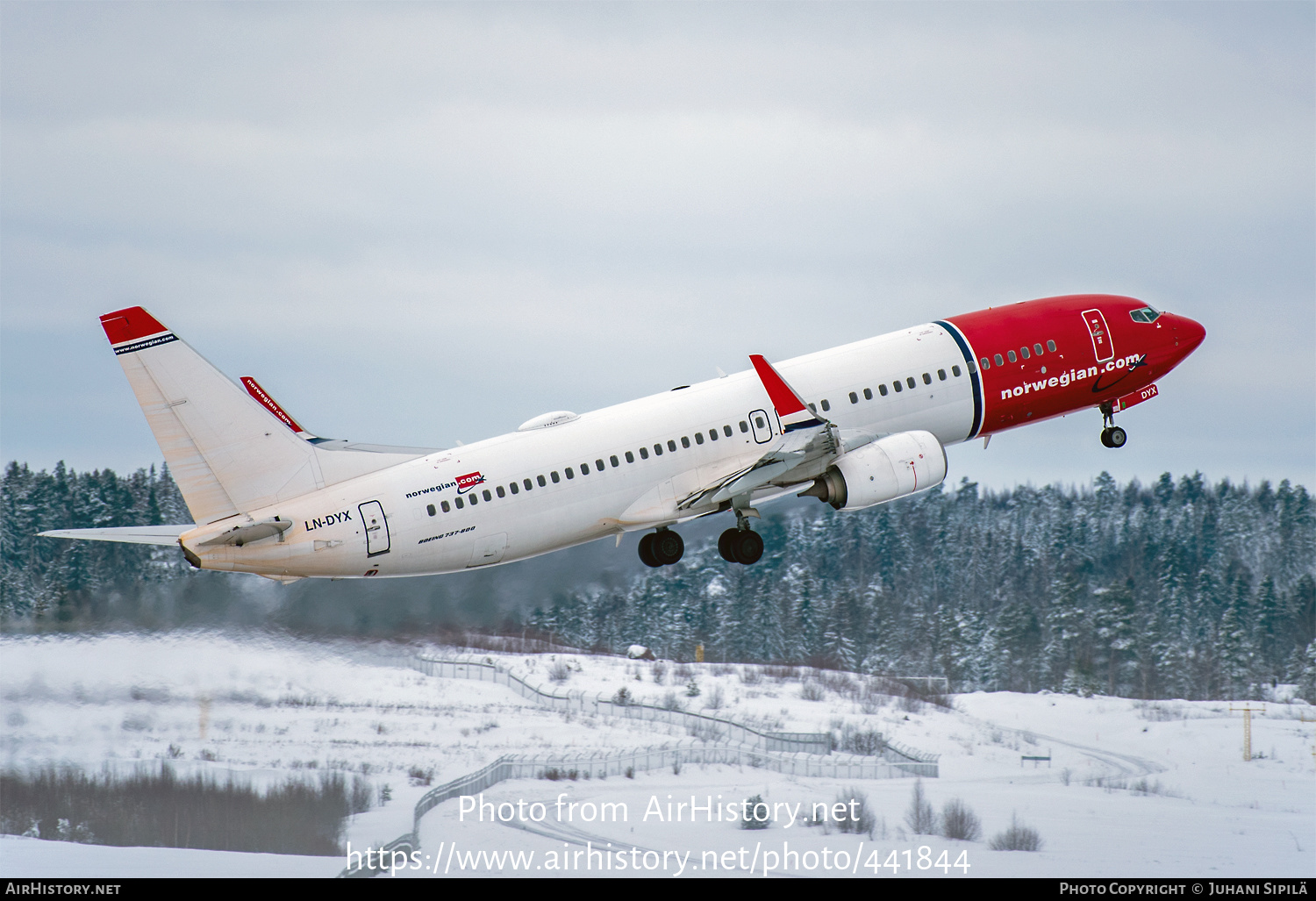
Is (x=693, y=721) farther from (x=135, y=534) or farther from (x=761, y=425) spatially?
(x=135, y=534)

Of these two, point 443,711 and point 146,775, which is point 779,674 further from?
point 146,775

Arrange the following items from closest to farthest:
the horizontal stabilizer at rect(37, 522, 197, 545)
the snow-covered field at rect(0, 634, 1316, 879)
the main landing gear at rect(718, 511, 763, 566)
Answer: the horizontal stabilizer at rect(37, 522, 197, 545)
the main landing gear at rect(718, 511, 763, 566)
the snow-covered field at rect(0, 634, 1316, 879)

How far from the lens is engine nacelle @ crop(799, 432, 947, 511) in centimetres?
4578

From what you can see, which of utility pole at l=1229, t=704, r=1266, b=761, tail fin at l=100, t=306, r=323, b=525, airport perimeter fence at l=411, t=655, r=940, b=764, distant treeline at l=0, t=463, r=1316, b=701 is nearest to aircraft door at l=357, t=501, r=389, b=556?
tail fin at l=100, t=306, r=323, b=525

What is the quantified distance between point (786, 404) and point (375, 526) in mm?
11795

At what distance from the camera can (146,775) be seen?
75.6 meters

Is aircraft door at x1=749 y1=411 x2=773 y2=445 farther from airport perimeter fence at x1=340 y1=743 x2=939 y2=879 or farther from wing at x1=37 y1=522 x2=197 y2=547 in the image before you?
airport perimeter fence at x1=340 y1=743 x2=939 y2=879

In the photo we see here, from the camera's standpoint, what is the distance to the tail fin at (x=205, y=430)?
40594 millimetres

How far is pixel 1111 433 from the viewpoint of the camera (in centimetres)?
5328

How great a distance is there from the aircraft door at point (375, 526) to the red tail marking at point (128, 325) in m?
6.91

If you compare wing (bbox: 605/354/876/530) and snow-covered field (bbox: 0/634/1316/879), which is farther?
snow-covered field (bbox: 0/634/1316/879)

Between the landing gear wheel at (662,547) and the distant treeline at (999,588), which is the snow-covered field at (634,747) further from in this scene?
the landing gear wheel at (662,547)

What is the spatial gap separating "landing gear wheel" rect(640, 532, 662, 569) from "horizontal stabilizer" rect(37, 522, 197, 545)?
13.3 meters

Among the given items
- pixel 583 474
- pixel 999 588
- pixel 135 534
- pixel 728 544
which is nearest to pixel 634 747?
pixel 999 588
